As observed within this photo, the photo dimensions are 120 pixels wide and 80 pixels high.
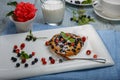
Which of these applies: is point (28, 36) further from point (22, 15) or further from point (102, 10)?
point (102, 10)

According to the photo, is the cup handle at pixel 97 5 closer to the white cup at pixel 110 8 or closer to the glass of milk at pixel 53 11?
the white cup at pixel 110 8

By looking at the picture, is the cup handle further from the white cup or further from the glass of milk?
the glass of milk

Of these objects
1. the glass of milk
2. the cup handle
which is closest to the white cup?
the cup handle

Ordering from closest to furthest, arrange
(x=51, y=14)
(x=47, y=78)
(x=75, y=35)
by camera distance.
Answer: (x=47, y=78) → (x=75, y=35) → (x=51, y=14)

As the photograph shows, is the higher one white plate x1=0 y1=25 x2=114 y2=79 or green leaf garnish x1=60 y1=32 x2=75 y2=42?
green leaf garnish x1=60 y1=32 x2=75 y2=42

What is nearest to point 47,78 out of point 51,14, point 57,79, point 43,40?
point 57,79

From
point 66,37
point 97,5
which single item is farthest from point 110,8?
point 66,37

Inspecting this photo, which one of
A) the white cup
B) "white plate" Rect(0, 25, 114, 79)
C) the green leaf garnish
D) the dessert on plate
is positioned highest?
the white cup

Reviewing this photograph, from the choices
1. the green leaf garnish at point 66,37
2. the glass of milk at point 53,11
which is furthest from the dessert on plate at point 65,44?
the glass of milk at point 53,11
